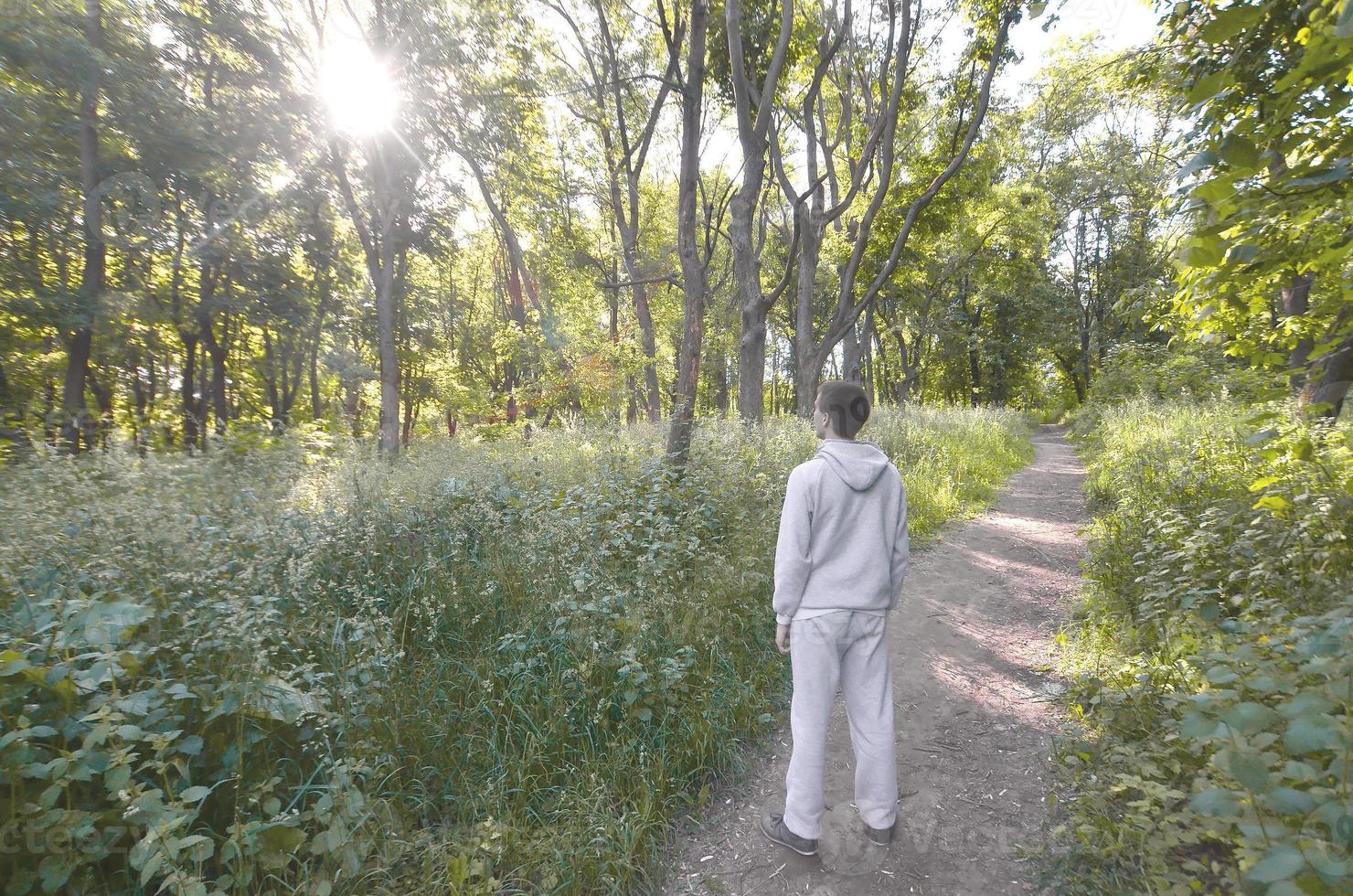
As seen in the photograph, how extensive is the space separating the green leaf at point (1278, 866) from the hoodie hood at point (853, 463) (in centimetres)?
155

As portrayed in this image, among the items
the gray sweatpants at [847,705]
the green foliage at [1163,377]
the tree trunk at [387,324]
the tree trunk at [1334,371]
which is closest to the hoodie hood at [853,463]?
the gray sweatpants at [847,705]

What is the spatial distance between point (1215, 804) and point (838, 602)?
1283mm

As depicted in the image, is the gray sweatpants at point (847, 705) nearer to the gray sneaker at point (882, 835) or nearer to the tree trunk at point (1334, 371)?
the gray sneaker at point (882, 835)

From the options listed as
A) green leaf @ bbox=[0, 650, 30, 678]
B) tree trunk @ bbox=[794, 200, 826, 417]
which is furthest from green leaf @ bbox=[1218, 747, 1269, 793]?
tree trunk @ bbox=[794, 200, 826, 417]

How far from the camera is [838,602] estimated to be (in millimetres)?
2496

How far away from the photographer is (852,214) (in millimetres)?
13688

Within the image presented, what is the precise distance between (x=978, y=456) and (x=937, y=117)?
Result: 7.23 metres

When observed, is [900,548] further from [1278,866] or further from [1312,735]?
[1278,866]

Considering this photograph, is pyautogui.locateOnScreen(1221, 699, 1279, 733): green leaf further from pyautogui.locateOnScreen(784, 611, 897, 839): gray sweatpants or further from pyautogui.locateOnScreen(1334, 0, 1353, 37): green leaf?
pyautogui.locateOnScreen(1334, 0, 1353, 37): green leaf

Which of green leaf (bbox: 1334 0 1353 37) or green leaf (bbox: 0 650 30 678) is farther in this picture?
green leaf (bbox: 0 650 30 678)

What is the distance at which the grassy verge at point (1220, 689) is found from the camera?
1483 mm

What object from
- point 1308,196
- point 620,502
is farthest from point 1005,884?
point 620,502

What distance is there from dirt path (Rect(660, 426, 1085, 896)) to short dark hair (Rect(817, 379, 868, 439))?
2.07m

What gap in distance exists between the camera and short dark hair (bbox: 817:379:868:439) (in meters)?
2.60
